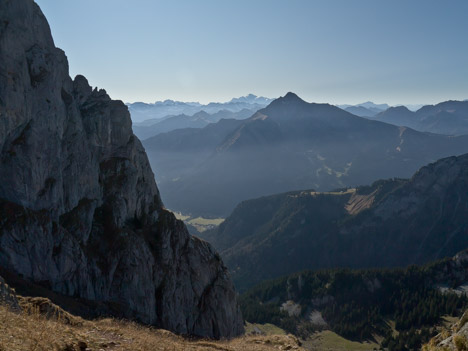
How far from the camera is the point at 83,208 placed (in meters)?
56.8

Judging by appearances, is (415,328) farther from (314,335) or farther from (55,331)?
(55,331)

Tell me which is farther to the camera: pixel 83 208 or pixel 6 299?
pixel 83 208

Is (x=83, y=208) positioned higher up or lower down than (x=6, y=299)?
higher up

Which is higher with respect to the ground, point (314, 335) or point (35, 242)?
point (35, 242)

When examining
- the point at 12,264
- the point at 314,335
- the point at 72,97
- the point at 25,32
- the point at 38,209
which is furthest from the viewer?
the point at 314,335

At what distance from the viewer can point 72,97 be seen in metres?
65.2

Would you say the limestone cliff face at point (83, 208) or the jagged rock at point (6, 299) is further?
the limestone cliff face at point (83, 208)

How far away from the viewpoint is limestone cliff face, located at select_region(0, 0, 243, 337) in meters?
46.9

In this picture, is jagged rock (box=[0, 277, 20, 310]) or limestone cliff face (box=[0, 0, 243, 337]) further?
limestone cliff face (box=[0, 0, 243, 337])

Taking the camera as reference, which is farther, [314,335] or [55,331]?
[314,335]

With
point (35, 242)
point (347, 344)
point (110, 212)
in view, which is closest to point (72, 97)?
point (110, 212)

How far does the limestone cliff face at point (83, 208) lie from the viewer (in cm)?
4691

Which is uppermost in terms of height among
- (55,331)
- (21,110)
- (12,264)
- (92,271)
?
(21,110)

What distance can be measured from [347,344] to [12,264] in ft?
438
